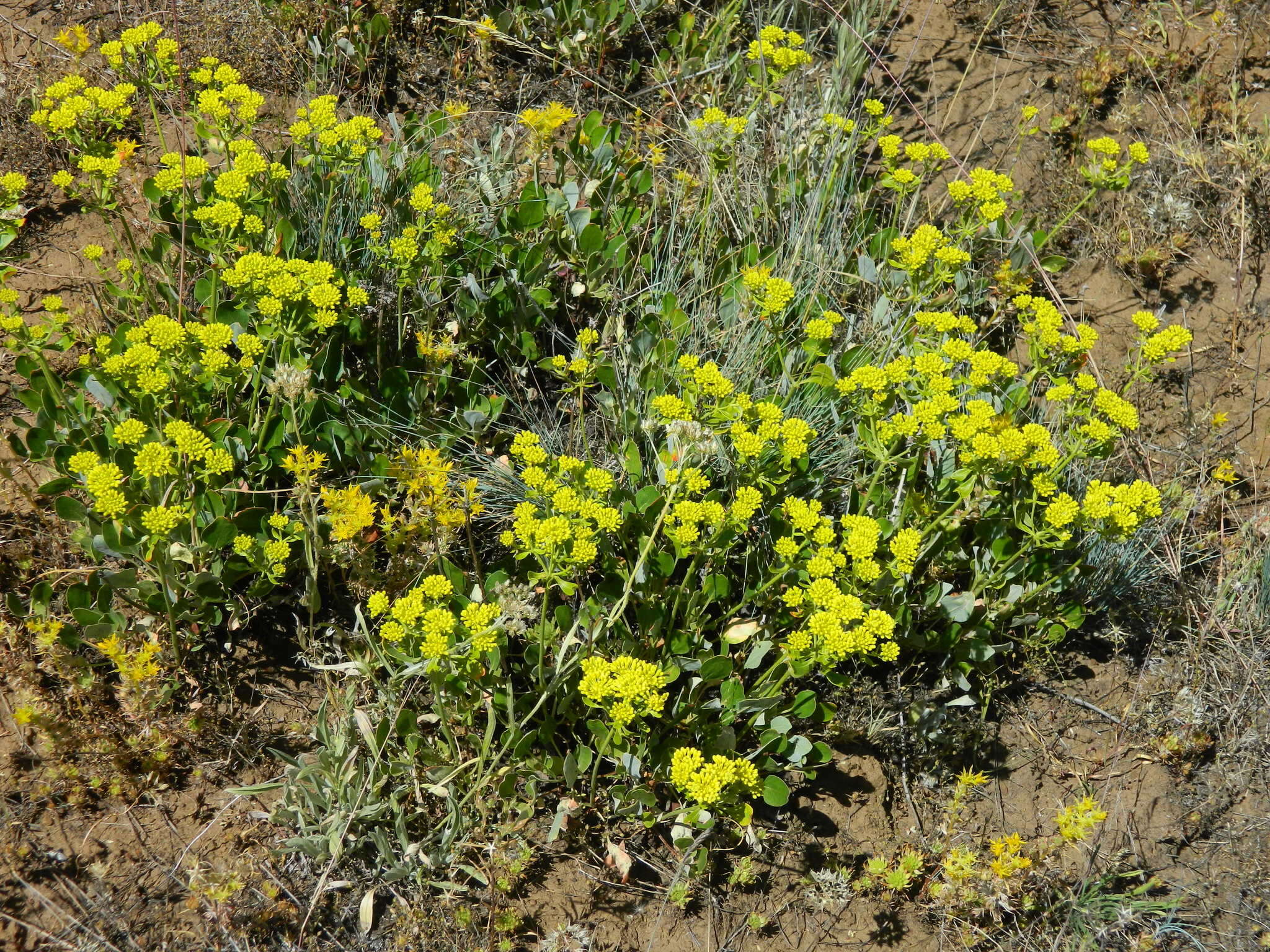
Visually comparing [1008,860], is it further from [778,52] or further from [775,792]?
[778,52]

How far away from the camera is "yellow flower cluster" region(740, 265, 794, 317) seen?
2.70m

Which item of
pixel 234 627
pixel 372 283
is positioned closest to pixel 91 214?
pixel 372 283

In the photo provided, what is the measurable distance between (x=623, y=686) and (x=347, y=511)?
0.88 meters

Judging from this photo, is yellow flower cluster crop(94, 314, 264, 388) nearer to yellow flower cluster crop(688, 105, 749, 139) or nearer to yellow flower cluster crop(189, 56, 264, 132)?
yellow flower cluster crop(189, 56, 264, 132)

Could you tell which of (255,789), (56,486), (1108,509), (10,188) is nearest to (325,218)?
(10,188)

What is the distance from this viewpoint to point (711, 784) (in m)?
2.15

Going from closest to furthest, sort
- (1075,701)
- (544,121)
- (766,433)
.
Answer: (766,433) < (1075,701) < (544,121)

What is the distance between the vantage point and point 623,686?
6.89 feet

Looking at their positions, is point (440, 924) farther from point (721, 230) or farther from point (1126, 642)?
point (721, 230)

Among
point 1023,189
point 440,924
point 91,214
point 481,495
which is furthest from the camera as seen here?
point 1023,189

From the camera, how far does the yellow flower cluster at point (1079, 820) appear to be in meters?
2.48

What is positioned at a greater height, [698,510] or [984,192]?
[984,192]

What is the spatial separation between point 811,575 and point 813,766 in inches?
27.9

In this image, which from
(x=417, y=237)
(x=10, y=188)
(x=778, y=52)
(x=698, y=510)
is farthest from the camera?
(x=778, y=52)
